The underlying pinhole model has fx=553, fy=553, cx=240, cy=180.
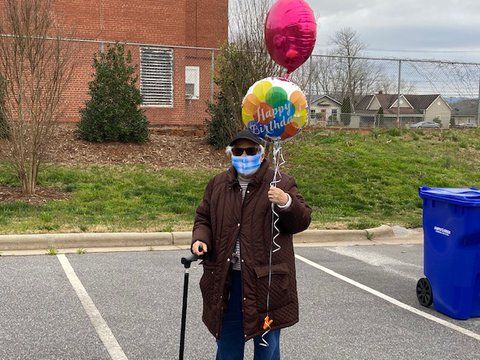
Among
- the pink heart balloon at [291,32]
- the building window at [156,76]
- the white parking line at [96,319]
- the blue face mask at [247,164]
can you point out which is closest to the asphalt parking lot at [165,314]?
the white parking line at [96,319]

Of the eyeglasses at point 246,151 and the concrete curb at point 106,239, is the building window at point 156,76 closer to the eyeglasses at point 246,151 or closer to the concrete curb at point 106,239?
the concrete curb at point 106,239

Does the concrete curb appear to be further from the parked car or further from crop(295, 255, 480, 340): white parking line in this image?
the parked car

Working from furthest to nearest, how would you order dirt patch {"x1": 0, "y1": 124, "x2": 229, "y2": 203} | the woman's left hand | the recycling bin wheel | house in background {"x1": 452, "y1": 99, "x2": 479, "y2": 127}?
house in background {"x1": 452, "y1": 99, "x2": 479, "y2": 127} < dirt patch {"x1": 0, "y1": 124, "x2": 229, "y2": 203} < the recycling bin wheel < the woman's left hand

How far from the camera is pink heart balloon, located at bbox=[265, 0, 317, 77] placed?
3.96 m

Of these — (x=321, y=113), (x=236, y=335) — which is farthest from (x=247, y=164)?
(x=321, y=113)

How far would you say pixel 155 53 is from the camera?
19172 mm

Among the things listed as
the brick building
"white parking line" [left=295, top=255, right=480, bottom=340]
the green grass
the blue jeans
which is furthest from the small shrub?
the blue jeans

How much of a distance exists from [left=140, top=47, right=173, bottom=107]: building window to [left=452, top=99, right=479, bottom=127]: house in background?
1097 cm

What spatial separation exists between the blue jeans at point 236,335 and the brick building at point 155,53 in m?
15.1

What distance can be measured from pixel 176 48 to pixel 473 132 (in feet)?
36.1

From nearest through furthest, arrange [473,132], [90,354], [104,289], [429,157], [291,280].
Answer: [291,280]
[90,354]
[104,289]
[429,157]
[473,132]

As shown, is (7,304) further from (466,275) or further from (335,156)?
(335,156)

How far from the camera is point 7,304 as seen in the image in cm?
529

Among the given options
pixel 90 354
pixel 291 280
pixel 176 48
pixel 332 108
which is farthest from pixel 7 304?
pixel 332 108
